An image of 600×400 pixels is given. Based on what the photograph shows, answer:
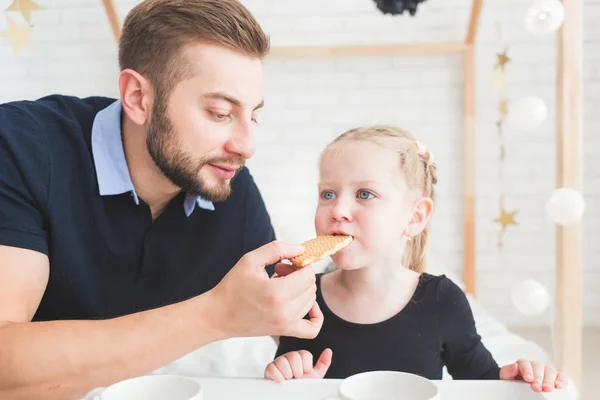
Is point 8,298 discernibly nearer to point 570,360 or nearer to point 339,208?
point 339,208

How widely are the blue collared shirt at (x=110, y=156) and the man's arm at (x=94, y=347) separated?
43cm

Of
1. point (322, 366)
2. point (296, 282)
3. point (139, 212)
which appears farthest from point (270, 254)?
point (139, 212)

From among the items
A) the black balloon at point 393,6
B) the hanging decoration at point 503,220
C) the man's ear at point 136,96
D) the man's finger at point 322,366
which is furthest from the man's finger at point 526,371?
the hanging decoration at point 503,220

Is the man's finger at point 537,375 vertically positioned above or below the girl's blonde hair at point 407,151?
below

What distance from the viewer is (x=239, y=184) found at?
5.17 feet

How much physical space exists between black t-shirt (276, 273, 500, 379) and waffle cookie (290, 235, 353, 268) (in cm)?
19

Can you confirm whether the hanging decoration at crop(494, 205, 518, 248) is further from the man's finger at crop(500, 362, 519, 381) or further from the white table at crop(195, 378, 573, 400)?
the white table at crop(195, 378, 573, 400)

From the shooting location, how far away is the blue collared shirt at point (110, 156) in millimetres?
1335

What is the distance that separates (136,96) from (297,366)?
69 centimetres

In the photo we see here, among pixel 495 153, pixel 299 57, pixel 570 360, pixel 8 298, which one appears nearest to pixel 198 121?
pixel 8 298

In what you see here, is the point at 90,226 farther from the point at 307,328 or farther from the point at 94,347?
the point at 307,328

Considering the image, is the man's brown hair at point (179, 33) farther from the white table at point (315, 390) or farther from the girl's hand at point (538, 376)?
the girl's hand at point (538, 376)

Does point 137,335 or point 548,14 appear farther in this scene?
point 548,14

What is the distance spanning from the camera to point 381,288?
127 cm
